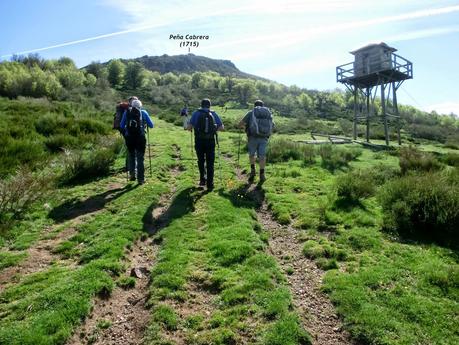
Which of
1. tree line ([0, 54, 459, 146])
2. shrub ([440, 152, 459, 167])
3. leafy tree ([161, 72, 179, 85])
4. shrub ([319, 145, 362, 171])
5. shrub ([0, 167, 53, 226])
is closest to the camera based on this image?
shrub ([0, 167, 53, 226])

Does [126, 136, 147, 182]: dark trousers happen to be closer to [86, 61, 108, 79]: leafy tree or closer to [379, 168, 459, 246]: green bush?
[379, 168, 459, 246]: green bush

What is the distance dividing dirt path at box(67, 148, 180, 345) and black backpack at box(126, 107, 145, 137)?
5518 mm

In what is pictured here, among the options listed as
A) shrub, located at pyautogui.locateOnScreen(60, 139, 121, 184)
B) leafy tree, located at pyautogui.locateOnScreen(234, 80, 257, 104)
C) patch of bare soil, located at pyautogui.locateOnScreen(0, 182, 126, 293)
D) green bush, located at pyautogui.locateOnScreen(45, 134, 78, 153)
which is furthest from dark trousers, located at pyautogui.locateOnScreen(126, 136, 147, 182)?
leafy tree, located at pyautogui.locateOnScreen(234, 80, 257, 104)

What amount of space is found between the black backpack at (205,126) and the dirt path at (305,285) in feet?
10.1

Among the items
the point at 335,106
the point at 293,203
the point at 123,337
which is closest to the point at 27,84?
the point at 293,203

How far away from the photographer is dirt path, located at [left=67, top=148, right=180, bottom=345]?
5.47 metres

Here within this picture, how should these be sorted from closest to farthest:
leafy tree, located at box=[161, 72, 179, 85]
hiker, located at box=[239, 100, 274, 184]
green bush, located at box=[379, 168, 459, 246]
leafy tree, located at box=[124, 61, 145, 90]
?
green bush, located at box=[379, 168, 459, 246] → hiker, located at box=[239, 100, 274, 184] → leafy tree, located at box=[124, 61, 145, 90] → leafy tree, located at box=[161, 72, 179, 85]

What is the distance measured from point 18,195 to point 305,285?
25.2 feet

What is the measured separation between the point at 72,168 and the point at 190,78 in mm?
121269

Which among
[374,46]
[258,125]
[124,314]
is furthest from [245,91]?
[124,314]

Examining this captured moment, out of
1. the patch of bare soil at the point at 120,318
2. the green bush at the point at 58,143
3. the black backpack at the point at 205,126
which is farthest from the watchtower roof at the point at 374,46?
the patch of bare soil at the point at 120,318

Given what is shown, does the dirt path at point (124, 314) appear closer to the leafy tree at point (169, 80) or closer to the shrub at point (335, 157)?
the shrub at point (335, 157)

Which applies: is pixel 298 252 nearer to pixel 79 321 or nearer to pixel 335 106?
pixel 79 321

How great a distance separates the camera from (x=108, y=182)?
13.7 metres
